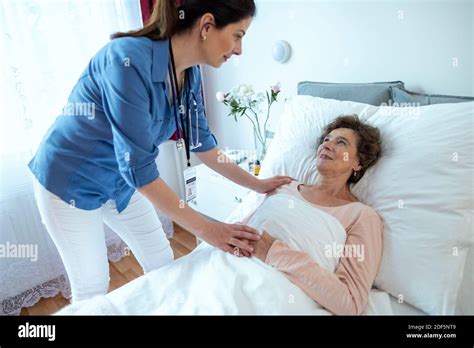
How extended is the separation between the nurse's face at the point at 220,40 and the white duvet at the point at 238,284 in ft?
1.70

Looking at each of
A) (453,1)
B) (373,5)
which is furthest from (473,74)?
(373,5)

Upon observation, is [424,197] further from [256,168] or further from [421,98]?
[256,168]

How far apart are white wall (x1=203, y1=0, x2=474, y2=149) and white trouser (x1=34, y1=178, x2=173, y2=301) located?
113cm

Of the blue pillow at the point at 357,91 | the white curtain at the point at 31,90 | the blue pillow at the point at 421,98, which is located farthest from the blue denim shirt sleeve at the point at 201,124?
the white curtain at the point at 31,90

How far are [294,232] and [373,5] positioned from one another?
108cm

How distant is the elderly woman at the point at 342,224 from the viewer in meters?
0.86

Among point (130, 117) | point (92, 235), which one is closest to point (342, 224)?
point (130, 117)

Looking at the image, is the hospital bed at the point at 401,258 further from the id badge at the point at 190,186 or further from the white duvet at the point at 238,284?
the id badge at the point at 190,186

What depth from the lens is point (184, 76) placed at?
1.08 m

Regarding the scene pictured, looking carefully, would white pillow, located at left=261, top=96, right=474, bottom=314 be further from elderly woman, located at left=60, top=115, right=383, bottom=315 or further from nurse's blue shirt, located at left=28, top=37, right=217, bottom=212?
nurse's blue shirt, located at left=28, top=37, right=217, bottom=212

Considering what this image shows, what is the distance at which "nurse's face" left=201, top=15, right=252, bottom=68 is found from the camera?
2.83 feet

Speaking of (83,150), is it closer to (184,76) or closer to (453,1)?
(184,76)

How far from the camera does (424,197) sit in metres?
0.96

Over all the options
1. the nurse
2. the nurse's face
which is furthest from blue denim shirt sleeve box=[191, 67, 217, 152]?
the nurse's face
